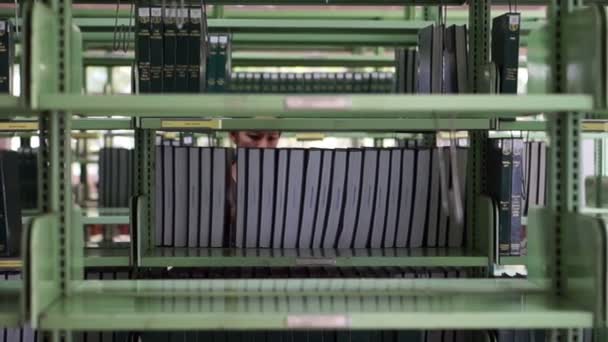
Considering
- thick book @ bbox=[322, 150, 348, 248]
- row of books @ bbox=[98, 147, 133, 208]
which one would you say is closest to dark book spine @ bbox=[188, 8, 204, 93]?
thick book @ bbox=[322, 150, 348, 248]

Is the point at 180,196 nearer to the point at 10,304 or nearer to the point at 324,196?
the point at 324,196

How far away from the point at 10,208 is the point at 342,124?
1111mm

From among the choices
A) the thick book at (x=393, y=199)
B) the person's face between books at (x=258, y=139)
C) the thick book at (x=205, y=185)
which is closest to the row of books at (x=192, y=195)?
the thick book at (x=205, y=185)

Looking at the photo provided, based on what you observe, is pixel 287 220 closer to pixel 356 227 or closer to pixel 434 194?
pixel 356 227

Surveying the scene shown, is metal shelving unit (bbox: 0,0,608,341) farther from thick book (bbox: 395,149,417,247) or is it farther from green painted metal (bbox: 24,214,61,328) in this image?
thick book (bbox: 395,149,417,247)

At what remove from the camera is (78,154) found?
4820 mm

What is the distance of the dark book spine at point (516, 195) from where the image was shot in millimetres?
2086

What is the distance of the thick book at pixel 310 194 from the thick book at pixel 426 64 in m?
0.40

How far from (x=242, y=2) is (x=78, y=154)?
3003 mm

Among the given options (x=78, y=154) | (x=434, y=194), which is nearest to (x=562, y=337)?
(x=434, y=194)

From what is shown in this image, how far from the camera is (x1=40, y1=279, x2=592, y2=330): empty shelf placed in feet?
4.13

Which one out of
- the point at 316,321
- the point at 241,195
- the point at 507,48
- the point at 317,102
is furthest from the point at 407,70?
the point at 316,321

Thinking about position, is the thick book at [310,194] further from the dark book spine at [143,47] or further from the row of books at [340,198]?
the dark book spine at [143,47]

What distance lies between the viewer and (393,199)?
2.20m
